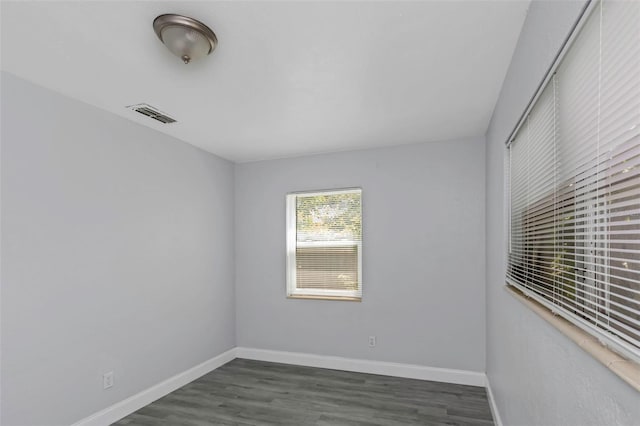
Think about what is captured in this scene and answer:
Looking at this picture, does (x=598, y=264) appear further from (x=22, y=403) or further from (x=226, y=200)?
(x=226, y=200)

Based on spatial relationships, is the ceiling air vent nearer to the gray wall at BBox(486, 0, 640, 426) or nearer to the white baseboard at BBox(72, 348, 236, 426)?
the white baseboard at BBox(72, 348, 236, 426)

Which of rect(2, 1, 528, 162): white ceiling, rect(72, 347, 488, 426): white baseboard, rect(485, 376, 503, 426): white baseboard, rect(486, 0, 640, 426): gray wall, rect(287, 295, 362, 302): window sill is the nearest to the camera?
rect(486, 0, 640, 426): gray wall

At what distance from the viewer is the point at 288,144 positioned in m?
3.94

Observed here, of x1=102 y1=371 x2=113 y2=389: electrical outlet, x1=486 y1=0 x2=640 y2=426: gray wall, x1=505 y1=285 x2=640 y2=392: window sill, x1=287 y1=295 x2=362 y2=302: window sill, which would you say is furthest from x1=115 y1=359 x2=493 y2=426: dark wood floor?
x1=505 y1=285 x2=640 y2=392: window sill

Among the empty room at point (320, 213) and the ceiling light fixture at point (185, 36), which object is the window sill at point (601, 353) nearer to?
the empty room at point (320, 213)

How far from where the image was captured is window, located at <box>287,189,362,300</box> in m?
4.20

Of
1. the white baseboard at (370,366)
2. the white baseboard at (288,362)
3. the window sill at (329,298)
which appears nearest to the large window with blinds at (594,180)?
the white baseboard at (288,362)

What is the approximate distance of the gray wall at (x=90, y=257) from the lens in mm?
2301

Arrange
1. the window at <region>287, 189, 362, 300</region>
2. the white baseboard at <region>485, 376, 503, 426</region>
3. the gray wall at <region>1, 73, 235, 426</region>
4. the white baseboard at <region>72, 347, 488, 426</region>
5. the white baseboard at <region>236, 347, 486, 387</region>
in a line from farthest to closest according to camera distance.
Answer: the window at <region>287, 189, 362, 300</region> < the white baseboard at <region>236, 347, 486, 387</region> < the white baseboard at <region>72, 347, 488, 426</region> < the white baseboard at <region>485, 376, 503, 426</region> < the gray wall at <region>1, 73, 235, 426</region>

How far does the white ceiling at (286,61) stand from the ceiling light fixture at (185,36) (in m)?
0.04

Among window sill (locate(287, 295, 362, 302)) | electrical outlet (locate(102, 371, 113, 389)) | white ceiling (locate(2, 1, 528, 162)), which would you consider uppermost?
white ceiling (locate(2, 1, 528, 162))

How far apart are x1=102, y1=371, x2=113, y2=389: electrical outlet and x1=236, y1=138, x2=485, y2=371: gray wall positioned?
1855mm

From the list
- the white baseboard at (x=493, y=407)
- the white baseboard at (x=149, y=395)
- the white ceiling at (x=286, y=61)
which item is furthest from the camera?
the white baseboard at (x=149, y=395)

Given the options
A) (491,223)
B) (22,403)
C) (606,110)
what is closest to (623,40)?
(606,110)
